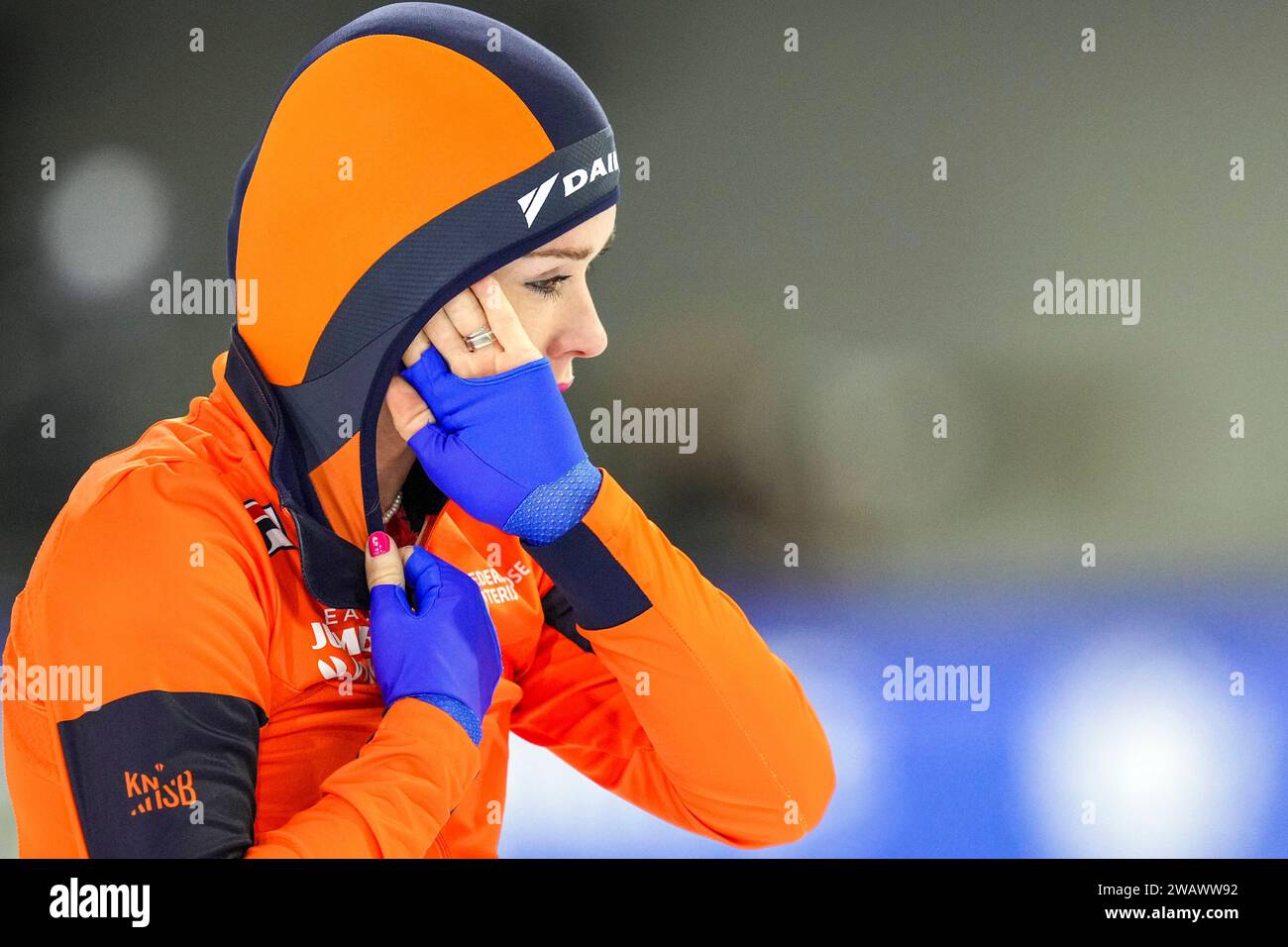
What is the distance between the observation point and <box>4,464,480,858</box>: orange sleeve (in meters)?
0.95

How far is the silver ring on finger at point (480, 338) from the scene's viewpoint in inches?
45.3

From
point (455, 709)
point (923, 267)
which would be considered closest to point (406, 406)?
point (455, 709)

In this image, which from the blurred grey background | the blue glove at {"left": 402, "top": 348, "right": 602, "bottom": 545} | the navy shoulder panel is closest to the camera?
the navy shoulder panel

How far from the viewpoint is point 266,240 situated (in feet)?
3.82

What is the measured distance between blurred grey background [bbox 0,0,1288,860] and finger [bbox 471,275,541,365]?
983 mm

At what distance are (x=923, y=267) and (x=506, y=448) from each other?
1507mm

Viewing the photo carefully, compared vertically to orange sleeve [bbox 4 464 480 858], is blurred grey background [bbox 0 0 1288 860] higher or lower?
higher

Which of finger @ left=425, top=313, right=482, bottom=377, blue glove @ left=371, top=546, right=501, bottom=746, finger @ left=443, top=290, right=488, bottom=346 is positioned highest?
finger @ left=443, top=290, right=488, bottom=346

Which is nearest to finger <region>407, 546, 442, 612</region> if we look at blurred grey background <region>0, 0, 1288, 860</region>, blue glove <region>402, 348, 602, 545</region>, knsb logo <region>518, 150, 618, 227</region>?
blue glove <region>402, 348, 602, 545</region>

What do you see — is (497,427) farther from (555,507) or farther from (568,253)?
(568,253)

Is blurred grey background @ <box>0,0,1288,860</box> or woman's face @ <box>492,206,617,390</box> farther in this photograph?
blurred grey background @ <box>0,0,1288,860</box>

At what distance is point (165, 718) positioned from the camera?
95 cm

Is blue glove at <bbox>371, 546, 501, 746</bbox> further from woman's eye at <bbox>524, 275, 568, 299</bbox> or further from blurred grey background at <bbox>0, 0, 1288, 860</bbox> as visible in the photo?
blurred grey background at <bbox>0, 0, 1288, 860</bbox>
